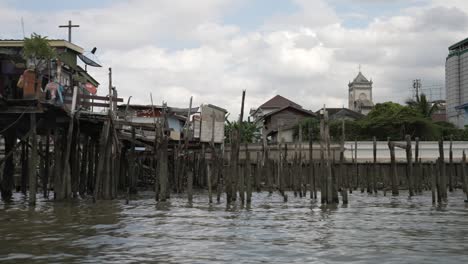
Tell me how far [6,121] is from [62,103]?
251cm

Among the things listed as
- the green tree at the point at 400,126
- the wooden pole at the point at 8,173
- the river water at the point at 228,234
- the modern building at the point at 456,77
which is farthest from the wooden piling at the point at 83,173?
the modern building at the point at 456,77

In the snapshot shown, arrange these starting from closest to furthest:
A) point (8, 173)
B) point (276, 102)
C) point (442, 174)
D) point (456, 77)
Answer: point (442, 174) < point (8, 173) < point (456, 77) < point (276, 102)

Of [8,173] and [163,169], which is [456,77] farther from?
[8,173]

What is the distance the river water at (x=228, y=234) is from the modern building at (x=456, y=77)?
58209 mm

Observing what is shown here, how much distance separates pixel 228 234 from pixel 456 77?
69689 mm

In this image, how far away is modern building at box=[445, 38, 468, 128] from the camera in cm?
7531

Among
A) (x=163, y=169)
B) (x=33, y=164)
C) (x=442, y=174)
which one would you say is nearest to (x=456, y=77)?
(x=442, y=174)

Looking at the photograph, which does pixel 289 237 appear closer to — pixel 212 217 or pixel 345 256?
pixel 345 256

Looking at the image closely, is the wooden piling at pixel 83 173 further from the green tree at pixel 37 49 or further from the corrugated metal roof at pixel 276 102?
the corrugated metal roof at pixel 276 102

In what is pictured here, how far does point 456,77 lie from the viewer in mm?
77438

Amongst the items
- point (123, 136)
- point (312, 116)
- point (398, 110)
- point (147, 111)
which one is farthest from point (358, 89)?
point (123, 136)

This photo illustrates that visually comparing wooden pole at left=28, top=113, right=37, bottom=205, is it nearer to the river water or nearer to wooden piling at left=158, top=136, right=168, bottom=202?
the river water

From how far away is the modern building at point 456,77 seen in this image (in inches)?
2965

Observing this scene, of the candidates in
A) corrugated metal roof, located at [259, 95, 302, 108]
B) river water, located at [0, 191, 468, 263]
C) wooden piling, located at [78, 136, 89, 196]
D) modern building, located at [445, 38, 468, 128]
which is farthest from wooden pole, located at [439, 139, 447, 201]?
corrugated metal roof, located at [259, 95, 302, 108]
